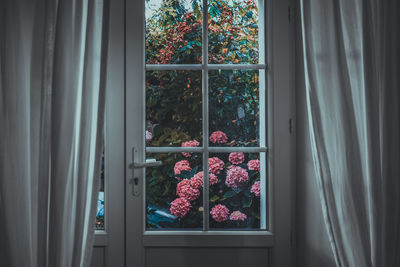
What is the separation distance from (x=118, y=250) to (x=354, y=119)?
4.01 feet

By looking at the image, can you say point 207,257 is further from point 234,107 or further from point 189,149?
point 234,107

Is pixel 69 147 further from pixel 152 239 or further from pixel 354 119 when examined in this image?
pixel 354 119

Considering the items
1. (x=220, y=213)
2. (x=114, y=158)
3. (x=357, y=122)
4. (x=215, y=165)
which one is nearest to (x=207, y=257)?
(x=220, y=213)

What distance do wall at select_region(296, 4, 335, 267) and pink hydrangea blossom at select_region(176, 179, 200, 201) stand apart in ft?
1.72

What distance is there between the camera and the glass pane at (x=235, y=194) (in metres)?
1.48

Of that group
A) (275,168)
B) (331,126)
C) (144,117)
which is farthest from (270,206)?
(144,117)

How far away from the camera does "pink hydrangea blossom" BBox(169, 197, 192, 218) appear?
1.47 m

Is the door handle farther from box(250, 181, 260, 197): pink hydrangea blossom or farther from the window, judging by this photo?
box(250, 181, 260, 197): pink hydrangea blossom

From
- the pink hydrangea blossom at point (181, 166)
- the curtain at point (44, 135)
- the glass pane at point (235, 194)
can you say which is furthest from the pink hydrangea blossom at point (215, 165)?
the curtain at point (44, 135)

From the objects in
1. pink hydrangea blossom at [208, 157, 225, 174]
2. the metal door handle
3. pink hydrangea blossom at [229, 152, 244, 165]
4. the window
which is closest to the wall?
the window

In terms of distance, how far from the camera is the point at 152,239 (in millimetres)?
1449

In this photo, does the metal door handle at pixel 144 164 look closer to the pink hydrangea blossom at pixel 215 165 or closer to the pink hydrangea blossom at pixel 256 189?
the pink hydrangea blossom at pixel 215 165

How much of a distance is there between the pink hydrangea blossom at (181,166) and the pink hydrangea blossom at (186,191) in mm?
57

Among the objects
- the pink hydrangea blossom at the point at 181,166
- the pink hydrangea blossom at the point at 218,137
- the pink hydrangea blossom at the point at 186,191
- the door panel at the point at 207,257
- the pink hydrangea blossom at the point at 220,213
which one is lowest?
the door panel at the point at 207,257
